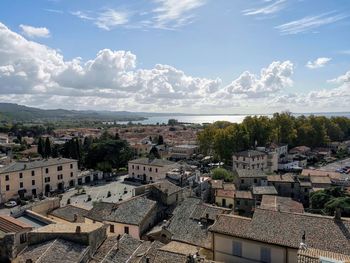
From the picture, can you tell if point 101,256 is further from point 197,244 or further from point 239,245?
point 239,245

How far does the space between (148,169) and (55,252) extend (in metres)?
32.1

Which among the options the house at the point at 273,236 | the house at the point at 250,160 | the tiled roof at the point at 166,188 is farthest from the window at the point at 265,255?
the house at the point at 250,160

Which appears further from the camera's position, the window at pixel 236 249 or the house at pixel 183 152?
the house at pixel 183 152

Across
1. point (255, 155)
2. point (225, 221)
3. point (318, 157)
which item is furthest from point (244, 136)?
point (225, 221)

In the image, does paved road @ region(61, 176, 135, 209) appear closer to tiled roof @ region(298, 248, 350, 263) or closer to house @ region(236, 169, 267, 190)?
house @ region(236, 169, 267, 190)

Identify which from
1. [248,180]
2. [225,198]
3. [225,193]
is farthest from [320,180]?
[225,198]

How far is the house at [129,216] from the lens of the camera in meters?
25.6

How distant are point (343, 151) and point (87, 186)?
5514 cm

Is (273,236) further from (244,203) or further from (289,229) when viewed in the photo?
(244,203)

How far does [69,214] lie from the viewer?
2692cm

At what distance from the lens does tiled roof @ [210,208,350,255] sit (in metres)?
15.6

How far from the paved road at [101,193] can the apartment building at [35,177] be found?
110 inches

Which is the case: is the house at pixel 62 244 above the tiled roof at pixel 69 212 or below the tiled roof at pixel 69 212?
above

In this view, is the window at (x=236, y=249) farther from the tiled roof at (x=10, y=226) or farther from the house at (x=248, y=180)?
the house at (x=248, y=180)
